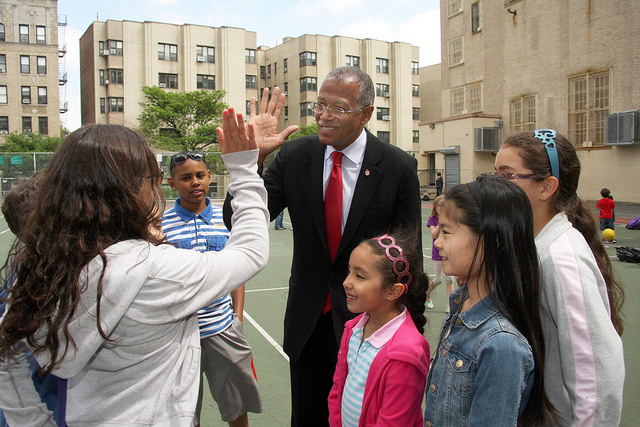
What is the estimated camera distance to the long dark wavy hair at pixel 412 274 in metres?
2.22

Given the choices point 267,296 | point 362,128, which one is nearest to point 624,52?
point 267,296

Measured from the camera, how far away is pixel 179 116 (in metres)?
39.2

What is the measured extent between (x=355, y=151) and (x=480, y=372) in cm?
140

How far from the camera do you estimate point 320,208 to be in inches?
101

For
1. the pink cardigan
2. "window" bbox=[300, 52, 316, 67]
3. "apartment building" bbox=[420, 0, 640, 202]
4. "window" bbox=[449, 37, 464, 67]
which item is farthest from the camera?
"window" bbox=[300, 52, 316, 67]

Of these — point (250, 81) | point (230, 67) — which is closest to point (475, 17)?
point (230, 67)

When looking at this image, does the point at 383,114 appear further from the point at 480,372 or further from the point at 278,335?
the point at 480,372

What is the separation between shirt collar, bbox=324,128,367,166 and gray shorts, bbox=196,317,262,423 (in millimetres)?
1259

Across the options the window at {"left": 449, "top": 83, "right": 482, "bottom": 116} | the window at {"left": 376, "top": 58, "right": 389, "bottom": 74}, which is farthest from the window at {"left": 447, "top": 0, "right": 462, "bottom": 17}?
the window at {"left": 376, "top": 58, "right": 389, "bottom": 74}

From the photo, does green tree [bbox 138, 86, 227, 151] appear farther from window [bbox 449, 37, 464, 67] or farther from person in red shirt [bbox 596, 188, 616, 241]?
person in red shirt [bbox 596, 188, 616, 241]

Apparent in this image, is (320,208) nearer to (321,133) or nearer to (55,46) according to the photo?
(321,133)

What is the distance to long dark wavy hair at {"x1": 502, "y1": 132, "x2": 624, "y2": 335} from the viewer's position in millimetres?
1961

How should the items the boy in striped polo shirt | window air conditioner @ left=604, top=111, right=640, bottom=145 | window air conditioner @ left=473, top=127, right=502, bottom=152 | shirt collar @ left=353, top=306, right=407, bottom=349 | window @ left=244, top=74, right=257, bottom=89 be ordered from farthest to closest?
window @ left=244, top=74, right=257, bottom=89 → window air conditioner @ left=473, top=127, right=502, bottom=152 → window air conditioner @ left=604, top=111, right=640, bottom=145 → the boy in striped polo shirt → shirt collar @ left=353, top=306, right=407, bottom=349

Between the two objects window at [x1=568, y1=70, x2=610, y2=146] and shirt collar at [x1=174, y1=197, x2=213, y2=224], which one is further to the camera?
window at [x1=568, y1=70, x2=610, y2=146]
